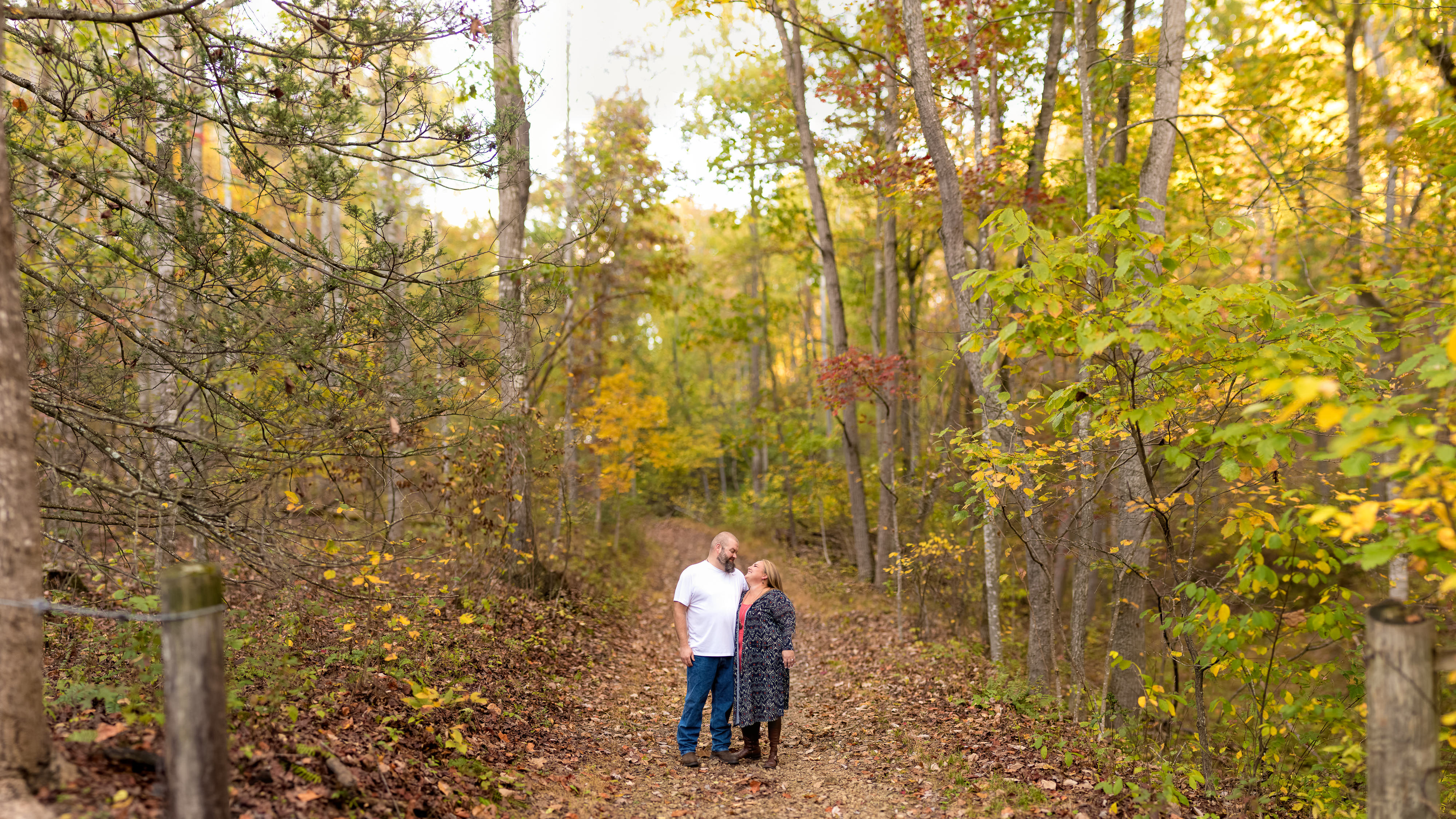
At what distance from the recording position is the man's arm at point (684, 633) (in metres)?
5.48

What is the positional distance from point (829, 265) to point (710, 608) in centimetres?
906

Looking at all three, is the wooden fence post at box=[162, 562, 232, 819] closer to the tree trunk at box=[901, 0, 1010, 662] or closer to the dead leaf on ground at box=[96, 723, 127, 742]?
the dead leaf on ground at box=[96, 723, 127, 742]

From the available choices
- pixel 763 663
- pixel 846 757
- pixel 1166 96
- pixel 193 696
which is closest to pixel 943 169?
pixel 1166 96

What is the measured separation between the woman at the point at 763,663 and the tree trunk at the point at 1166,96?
15.9ft

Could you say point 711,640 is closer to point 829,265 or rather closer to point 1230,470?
point 1230,470

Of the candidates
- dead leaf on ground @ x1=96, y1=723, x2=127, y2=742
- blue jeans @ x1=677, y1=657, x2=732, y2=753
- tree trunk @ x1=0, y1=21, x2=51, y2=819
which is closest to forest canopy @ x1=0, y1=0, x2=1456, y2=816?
tree trunk @ x1=0, y1=21, x2=51, y2=819

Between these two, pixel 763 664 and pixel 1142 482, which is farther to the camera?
pixel 1142 482

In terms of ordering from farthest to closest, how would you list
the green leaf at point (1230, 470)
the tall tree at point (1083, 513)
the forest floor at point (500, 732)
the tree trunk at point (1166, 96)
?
the tree trunk at point (1166, 96) < the tall tree at point (1083, 513) < the forest floor at point (500, 732) < the green leaf at point (1230, 470)

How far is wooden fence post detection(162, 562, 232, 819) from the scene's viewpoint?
2.62 meters

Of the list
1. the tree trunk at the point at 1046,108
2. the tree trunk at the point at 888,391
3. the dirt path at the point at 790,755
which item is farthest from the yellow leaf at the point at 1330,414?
the tree trunk at the point at 888,391

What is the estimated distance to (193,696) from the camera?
2.64 metres

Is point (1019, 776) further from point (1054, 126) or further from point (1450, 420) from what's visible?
point (1054, 126)

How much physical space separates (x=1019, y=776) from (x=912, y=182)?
7.44 m

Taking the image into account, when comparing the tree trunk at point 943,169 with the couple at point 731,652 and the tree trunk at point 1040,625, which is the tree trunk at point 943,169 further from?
the couple at point 731,652
